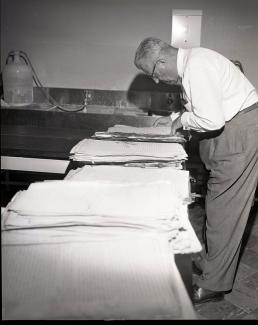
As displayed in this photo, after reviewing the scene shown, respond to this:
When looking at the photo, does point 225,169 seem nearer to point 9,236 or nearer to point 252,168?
point 252,168

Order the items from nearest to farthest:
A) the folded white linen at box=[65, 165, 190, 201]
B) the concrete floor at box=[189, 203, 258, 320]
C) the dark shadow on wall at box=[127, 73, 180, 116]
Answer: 1. the folded white linen at box=[65, 165, 190, 201]
2. the concrete floor at box=[189, 203, 258, 320]
3. the dark shadow on wall at box=[127, 73, 180, 116]

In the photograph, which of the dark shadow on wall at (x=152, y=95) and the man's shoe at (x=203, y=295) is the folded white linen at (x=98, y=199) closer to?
the man's shoe at (x=203, y=295)

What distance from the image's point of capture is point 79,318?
2.18 feet

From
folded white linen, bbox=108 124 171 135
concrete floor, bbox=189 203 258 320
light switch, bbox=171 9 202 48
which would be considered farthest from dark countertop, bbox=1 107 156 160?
concrete floor, bbox=189 203 258 320

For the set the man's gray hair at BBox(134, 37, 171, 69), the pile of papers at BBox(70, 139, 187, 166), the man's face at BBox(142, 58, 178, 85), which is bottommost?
the pile of papers at BBox(70, 139, 187, 166)

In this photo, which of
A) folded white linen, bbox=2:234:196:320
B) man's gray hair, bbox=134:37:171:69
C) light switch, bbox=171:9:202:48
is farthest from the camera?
light switch, bbox=171:9:202:48

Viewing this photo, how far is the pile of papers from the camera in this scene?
4.71ft

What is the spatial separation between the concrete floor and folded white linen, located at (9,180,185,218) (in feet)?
3.58

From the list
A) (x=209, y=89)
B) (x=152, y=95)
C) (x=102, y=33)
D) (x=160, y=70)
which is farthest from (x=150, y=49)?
(x=102, y=33)

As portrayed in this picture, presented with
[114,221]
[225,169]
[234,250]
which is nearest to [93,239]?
[114,221]

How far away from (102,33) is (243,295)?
2528 mm

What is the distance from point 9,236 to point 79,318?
30cm

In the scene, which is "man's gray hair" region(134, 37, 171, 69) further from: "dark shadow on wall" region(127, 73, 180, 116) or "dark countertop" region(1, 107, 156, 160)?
"dark shadow on wall" region(127, 73, 180, 116)
